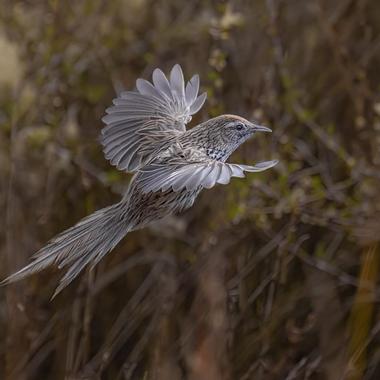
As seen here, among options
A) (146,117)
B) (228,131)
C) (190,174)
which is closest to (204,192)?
(146,117)

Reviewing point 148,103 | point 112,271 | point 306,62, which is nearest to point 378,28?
point 306,62

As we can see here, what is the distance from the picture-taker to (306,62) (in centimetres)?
614

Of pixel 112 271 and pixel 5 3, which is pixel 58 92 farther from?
pixel 112 271

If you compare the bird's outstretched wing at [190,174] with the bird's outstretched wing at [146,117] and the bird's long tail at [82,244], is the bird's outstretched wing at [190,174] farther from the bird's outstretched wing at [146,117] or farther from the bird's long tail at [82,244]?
the bird's outstretched wing at [146,117]

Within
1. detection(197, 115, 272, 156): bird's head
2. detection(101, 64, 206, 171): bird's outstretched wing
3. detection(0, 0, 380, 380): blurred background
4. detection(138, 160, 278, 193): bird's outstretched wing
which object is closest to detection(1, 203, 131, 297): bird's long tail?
detection(138, 160, 278, 193): bird's outstretched wing

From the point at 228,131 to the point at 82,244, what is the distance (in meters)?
0.81

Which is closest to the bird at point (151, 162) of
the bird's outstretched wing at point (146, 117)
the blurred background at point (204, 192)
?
the bird's outstretched wing at point (146, 117)

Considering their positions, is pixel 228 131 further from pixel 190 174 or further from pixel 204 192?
pixel 204 192

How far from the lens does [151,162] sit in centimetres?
333

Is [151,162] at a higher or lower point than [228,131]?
higher

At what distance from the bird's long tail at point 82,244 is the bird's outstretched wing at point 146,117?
1.16ft

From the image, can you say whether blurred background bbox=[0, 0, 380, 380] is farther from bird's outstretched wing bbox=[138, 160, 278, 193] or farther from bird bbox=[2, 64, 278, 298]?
bird's outstretched wing bbox=[138, 160, 278, 193]

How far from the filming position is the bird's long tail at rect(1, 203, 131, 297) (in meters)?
2.99

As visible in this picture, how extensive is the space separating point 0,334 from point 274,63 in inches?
95.5
